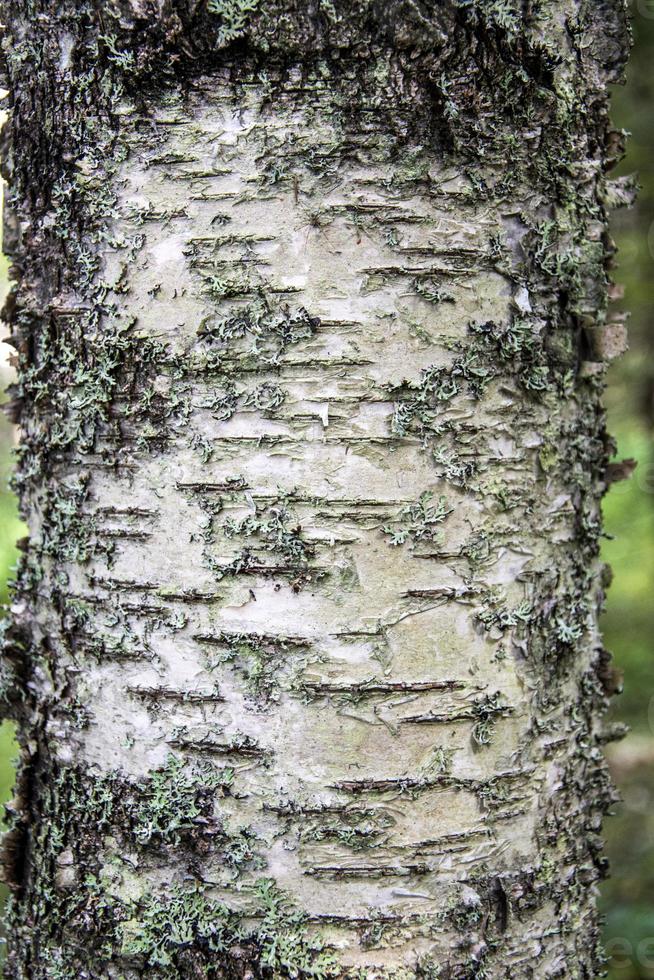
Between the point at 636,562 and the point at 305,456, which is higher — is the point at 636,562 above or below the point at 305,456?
above

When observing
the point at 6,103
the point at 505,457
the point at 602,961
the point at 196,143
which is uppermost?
the point at 6,103

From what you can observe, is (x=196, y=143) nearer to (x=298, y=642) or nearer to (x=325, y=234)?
(x=325, y=234)

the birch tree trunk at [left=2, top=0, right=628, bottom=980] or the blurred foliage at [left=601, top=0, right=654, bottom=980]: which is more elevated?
the blurred foliage at [left=601, top=0, right=654, bottom=980]

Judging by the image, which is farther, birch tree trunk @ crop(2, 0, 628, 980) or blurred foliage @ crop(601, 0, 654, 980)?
blurred foliage @ crop(601, 0, 654, 980)

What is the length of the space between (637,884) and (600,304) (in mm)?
3647

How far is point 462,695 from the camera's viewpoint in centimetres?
109

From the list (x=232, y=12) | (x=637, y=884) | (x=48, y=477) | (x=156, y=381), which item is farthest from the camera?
(x=637, y=884)

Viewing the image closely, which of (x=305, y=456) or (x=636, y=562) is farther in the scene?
(x=636, y=562)

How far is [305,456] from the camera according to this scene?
1038mm

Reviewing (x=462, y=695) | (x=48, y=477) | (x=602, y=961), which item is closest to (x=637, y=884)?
(x=602, y=961)

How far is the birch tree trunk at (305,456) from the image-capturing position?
1037 millimetres

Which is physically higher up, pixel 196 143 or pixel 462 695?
pixel 196 143

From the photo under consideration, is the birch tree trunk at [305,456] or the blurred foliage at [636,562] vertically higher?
the blurred foliage at [636,562]

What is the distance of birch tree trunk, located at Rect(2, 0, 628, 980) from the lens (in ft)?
3.40
